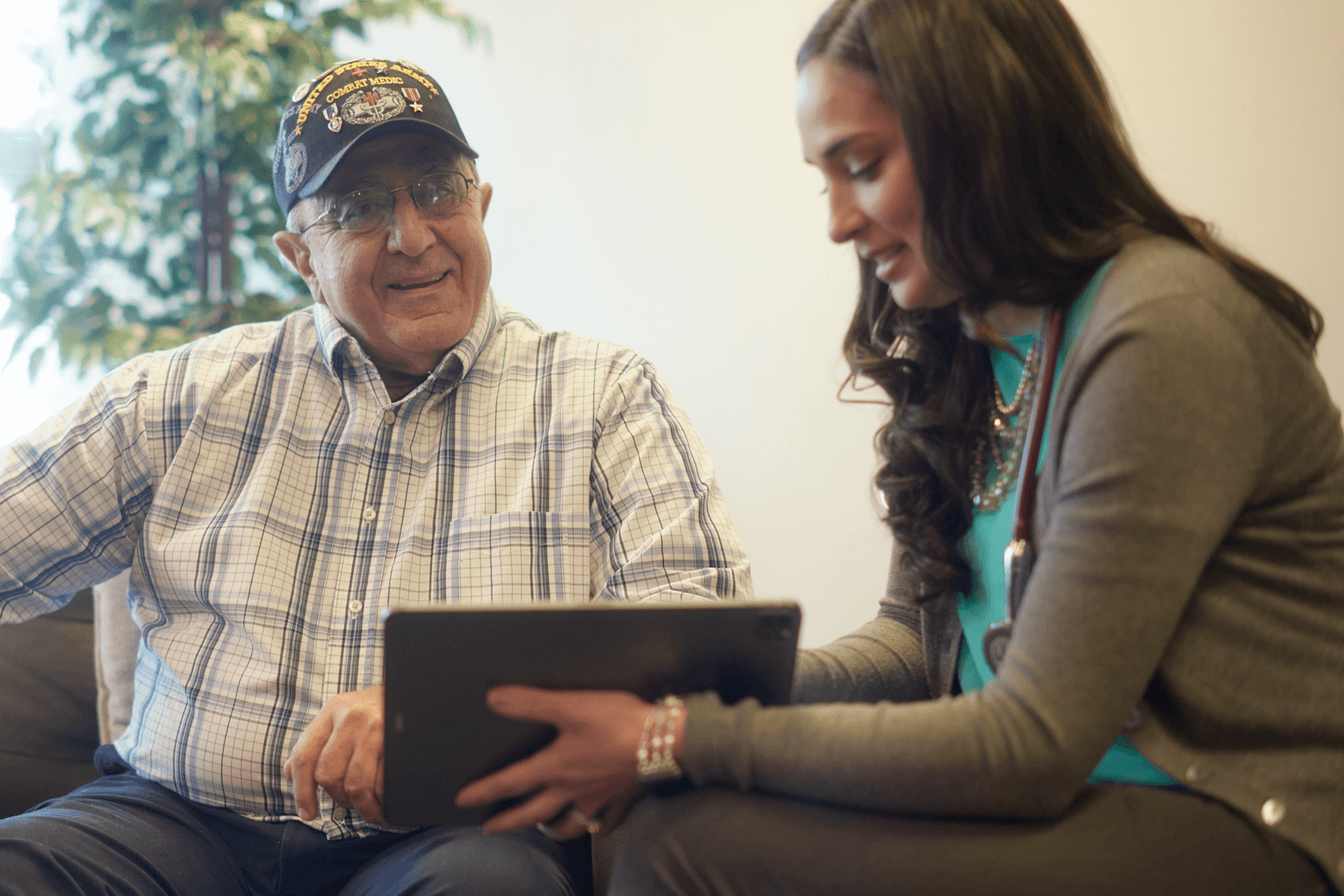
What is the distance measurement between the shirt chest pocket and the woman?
0.42 metres

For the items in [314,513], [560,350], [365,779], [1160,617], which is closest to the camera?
[1160,617]

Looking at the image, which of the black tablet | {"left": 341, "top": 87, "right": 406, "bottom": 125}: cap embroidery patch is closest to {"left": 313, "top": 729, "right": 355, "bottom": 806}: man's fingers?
the black tablet

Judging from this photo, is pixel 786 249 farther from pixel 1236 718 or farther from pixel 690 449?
pixel 1236 718

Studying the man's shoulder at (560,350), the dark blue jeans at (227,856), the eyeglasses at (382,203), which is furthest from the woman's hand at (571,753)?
the eyeglasses at (382,203)

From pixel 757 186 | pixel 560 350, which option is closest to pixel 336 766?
pixel 560 350

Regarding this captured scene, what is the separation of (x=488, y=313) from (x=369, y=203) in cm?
22

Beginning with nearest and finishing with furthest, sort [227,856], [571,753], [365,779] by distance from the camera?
[571,753]
[365,779]
[227,856]

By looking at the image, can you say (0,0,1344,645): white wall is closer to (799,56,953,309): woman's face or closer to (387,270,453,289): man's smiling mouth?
(387,270,453,289): man's smiling mouth

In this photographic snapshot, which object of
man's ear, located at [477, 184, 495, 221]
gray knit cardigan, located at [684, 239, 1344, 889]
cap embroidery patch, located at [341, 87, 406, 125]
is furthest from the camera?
man's ear, located at [477, 184, 495, 221]

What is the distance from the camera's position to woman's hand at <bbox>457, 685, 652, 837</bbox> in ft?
2.40

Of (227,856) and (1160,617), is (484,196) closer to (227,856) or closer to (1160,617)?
(227,856)

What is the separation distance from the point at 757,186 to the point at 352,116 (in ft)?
3.20

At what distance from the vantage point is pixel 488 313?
4.63ft

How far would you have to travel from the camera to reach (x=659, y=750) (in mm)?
711
